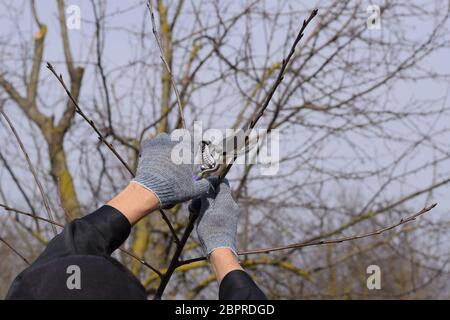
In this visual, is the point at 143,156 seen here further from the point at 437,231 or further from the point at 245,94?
the point at 437,231

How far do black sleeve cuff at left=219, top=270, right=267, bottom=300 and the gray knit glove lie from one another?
0.55 ft

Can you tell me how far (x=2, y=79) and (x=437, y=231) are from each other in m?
3.26

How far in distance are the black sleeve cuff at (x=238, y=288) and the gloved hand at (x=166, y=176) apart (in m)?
0.24

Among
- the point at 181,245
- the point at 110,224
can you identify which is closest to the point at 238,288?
the point at 110,224

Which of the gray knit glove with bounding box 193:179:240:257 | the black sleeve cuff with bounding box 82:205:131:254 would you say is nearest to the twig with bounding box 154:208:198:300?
the gray knit glove with bounding box 193:179:240:257

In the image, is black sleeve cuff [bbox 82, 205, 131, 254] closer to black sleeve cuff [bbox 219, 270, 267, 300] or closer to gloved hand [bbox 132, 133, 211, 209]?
gloved hand [bbox 132, 133, 211, 209]

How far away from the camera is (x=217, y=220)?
1615 millimetres

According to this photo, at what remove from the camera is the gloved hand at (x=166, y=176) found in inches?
60.1

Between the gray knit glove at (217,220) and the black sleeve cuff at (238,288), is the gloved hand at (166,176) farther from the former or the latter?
the black sleeve cuff at (238,288)

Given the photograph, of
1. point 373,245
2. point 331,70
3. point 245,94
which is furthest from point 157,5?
point 373,245

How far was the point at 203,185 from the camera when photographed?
1.61 m

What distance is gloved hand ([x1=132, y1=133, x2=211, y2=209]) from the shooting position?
153 centimetres

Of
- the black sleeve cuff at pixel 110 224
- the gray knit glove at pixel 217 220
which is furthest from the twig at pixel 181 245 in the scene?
the black sleeve cuff at pixel 110 224
